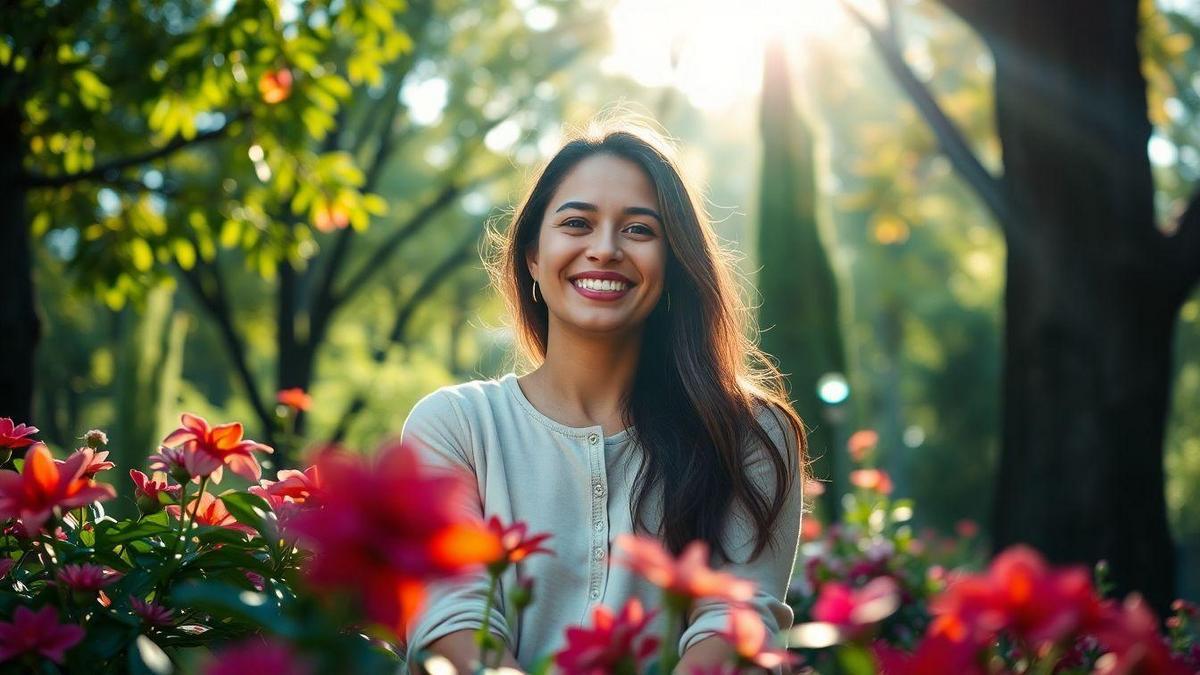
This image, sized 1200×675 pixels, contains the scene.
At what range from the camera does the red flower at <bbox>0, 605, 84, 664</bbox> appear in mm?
1139

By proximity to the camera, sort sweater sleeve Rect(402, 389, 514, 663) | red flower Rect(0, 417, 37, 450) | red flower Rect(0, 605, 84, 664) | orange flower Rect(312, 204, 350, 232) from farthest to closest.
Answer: orange flower Rect(312, 204, 350, 232) → sweater sleeve Rect(402, 389, 514, 663) → red flower Rect(0, 417, 37, 450) → red flower Rect(0, 605, 84, 664)

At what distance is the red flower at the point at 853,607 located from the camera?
33.4 inches

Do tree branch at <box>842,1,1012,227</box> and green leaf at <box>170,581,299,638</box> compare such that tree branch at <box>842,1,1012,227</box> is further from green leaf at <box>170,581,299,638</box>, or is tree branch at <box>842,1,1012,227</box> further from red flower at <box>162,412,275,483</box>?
green leaf at <box>170,581,299,638</box>

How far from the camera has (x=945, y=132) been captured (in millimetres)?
5727

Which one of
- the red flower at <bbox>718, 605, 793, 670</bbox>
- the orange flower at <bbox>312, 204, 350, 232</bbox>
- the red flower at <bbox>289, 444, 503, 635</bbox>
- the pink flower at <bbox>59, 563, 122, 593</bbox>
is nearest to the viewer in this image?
the red flower at <bbox>289, 444, 503, 635</bbox>

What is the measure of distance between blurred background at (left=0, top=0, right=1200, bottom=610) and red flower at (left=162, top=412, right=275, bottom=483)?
1369 millimetres

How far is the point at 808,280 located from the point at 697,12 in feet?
A: 7.54

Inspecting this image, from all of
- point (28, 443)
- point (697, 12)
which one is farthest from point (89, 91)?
point (697, 12)

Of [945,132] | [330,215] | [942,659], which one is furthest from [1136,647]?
[945,132]

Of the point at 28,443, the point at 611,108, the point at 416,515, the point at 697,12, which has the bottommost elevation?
the point at 416,515

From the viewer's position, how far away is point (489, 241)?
11.0ft

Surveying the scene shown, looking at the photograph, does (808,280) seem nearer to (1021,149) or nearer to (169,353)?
(1021,149)

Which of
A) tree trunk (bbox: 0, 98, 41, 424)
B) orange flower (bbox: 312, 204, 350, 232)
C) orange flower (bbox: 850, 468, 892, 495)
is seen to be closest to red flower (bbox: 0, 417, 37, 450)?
tree trunk (bbox: 0, 98, 41, 424)

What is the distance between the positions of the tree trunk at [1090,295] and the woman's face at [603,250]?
3356 millimetres
